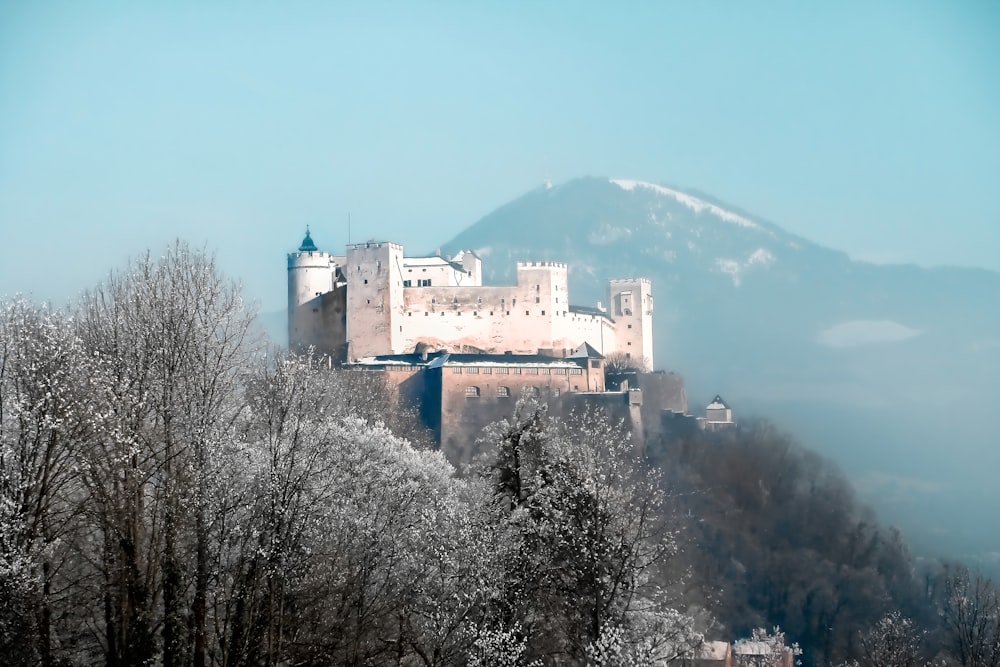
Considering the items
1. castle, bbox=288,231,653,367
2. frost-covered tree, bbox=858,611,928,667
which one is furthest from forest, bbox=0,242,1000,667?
castle, bbox=288,231,653,367

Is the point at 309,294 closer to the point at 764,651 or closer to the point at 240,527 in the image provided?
the point at 764,651

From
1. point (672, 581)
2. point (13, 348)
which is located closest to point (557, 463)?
point (13, 348)

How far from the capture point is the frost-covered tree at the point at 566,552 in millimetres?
26484

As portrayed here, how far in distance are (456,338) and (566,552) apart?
64251 mm

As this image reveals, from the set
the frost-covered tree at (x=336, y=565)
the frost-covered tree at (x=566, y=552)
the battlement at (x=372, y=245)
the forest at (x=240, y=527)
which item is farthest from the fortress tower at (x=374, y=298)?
the frost-covered tree at (x=566, y=552)

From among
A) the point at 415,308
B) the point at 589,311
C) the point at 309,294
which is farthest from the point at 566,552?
the point at 589,311

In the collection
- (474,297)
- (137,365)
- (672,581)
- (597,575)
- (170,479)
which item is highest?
(474,297)

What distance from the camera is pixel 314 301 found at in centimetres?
8981

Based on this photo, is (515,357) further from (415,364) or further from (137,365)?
(137,365)

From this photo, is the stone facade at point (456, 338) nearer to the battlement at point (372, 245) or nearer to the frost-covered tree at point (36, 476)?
the battlement at point (372, 245)

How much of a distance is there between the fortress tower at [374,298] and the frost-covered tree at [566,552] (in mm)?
59109

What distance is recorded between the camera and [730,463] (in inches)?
3285

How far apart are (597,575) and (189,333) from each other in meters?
8.87

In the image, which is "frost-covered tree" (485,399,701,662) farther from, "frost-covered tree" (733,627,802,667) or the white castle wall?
the white castle wall
